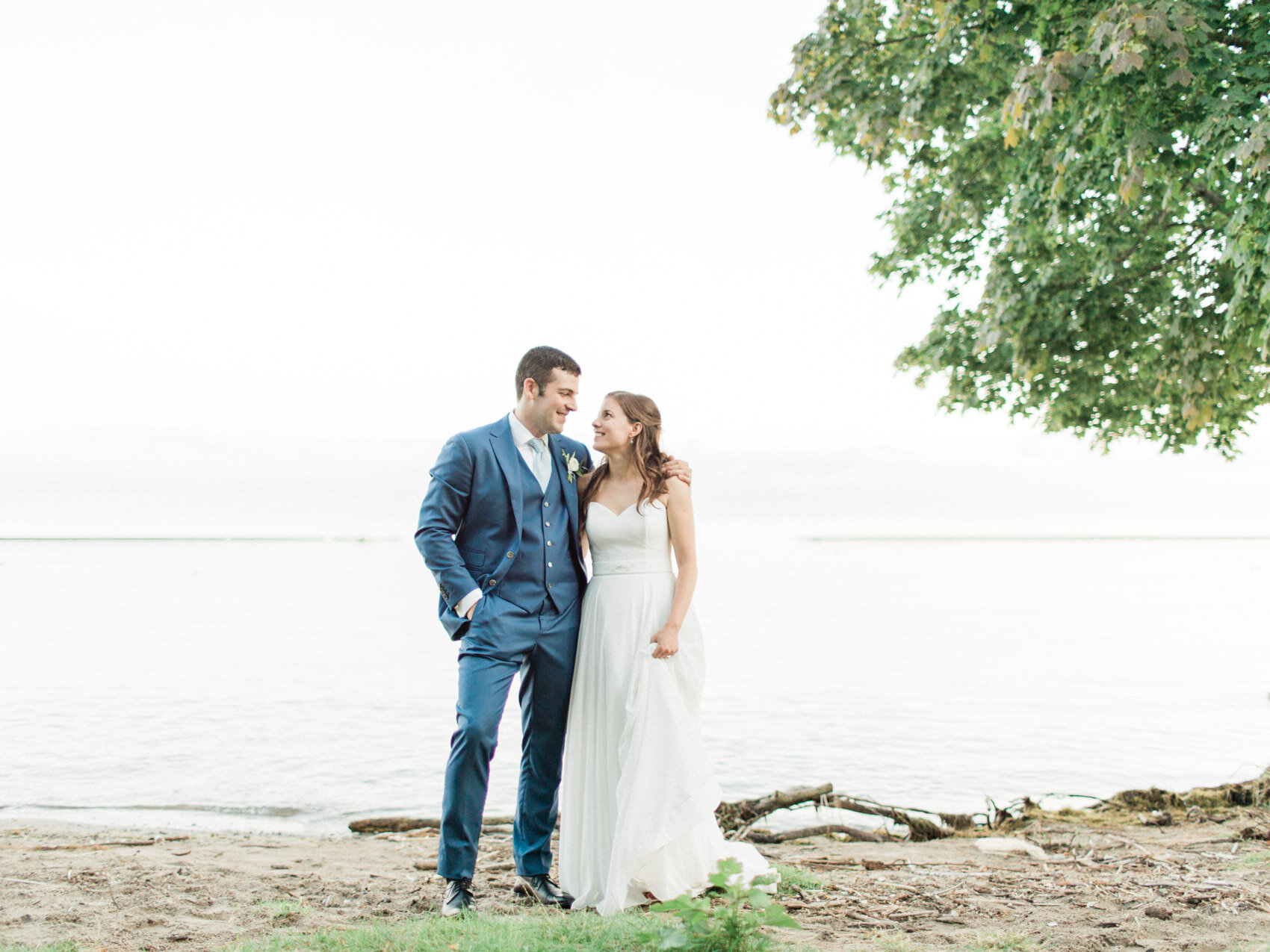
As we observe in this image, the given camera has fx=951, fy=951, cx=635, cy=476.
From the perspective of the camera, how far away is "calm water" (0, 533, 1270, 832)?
29.5 ft

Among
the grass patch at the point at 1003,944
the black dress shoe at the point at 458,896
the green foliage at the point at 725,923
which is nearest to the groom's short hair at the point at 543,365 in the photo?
the black dress shoe at the point at 458,896

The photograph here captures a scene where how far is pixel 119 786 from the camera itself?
8922 millimetres

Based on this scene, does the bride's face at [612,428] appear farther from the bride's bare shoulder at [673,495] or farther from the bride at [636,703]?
the bride's bare shoulder at [673,495]

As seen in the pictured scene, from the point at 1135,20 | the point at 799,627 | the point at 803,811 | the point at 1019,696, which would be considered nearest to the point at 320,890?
the point at 803,811

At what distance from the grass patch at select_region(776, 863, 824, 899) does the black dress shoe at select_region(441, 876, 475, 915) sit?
1.44 meters

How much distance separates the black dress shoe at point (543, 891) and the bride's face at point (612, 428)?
2189 mm

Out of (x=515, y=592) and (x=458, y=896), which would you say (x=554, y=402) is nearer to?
(x=515, y=592)

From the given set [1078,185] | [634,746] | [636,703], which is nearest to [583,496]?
[636,703]

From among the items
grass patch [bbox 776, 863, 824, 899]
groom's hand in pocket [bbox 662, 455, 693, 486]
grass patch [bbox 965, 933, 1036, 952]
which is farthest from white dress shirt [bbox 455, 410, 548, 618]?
grass patch [bbox 965, 933, 1036, 952]

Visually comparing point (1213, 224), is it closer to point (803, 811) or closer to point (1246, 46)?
point (1246, 46)

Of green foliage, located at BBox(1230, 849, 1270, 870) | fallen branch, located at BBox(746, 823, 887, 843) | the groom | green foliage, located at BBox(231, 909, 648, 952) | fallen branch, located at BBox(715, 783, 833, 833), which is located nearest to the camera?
green foliage, located at BBox(231, 909, 648, 952)

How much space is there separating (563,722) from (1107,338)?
7231 millimetres

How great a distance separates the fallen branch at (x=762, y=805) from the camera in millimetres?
7191

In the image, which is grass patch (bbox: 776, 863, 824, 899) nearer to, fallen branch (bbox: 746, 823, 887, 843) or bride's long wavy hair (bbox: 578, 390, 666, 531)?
fallen branch (bbox: 746, 823, 887, 843)
